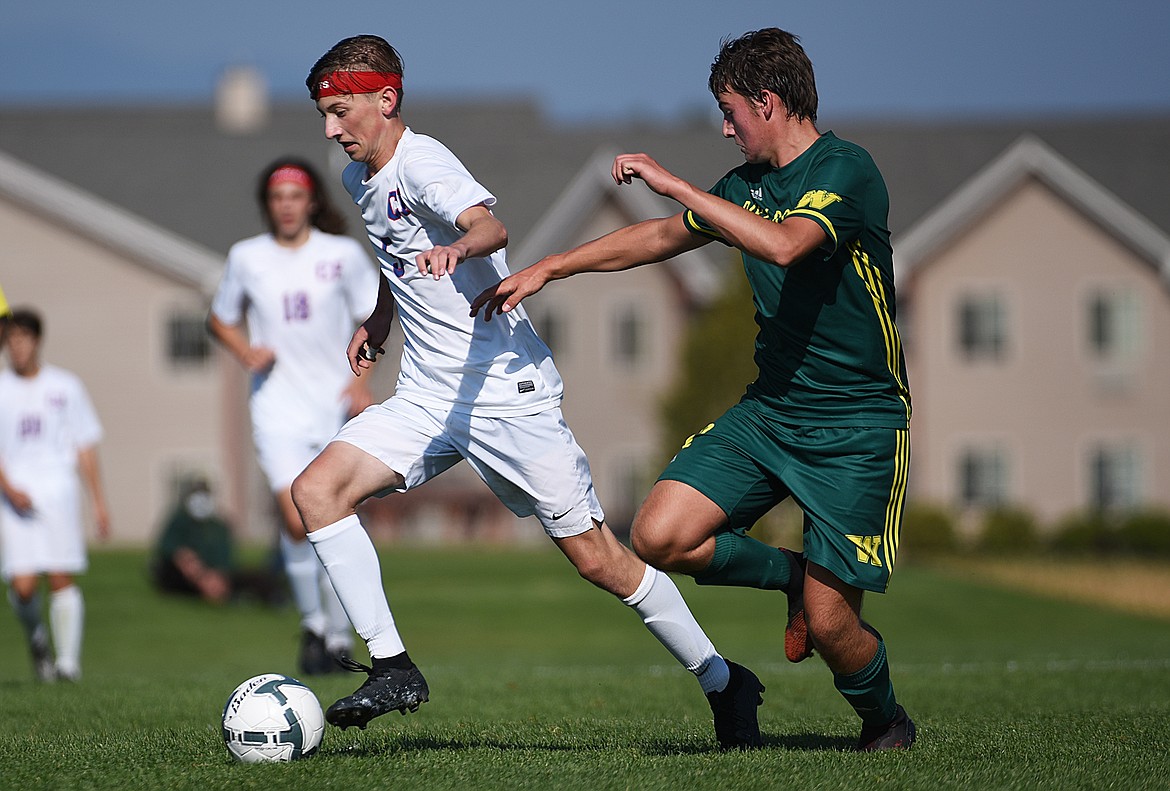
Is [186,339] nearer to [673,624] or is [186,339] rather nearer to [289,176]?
[289,176]

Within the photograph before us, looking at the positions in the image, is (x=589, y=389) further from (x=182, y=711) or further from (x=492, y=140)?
(x=182, y=711)

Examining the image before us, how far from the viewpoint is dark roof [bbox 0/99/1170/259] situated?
38469mm

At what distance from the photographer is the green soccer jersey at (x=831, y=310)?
576 cm

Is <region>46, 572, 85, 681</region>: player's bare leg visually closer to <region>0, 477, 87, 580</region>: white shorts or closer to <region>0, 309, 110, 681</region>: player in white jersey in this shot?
<region>0, 309, 110, 681</region>: player in white jersey

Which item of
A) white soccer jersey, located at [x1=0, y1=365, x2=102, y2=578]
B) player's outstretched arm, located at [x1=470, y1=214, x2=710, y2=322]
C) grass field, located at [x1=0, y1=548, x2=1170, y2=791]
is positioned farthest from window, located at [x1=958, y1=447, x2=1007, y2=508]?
player's outstretched arm, located at [x1=470, y1=214, x2=710, y2=322]

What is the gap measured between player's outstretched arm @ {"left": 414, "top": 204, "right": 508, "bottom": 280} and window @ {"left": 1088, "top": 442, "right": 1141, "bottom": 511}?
3251 cm

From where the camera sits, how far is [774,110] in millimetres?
5812

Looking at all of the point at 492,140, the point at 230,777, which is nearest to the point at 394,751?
the point at 230,777

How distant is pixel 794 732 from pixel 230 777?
257 centimetres

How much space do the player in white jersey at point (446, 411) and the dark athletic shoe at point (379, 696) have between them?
29cm

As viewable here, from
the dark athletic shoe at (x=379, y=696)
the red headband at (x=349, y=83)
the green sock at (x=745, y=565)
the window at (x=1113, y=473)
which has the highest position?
the red headband at (x=349, y=83)

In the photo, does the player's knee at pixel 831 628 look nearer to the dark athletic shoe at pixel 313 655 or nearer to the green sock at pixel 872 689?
the green sock at pixel 872 689

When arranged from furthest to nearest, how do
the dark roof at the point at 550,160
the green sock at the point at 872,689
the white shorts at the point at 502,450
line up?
1. the dark roof at the point at 550,160
2. the white shorts at the point at 502,450
3. the green sock at the point at 872,689

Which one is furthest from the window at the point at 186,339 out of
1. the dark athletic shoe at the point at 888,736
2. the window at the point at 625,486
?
the dark athletic shoe at the point at 888,736
